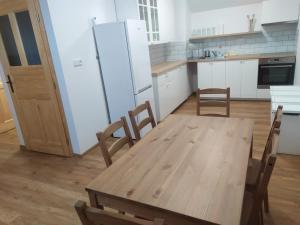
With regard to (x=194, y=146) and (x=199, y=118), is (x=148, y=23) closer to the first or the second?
(x=199, y=118)

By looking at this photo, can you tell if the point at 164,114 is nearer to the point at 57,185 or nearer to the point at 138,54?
the point at 138,54

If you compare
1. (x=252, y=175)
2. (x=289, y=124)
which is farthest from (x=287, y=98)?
(x=252, y=175)

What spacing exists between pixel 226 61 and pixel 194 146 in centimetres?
357

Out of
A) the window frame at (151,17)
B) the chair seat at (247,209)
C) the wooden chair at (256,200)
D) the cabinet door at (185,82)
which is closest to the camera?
the wooden chair at (256,200)

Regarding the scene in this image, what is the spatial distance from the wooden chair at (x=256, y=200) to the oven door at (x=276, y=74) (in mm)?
3524

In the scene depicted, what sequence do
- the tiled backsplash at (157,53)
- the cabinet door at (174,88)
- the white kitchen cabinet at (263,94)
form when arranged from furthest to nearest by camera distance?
the tiled backsplash at (157,53) < the white kitchen cabinet at (263,94) < the cabinet door at (174,88)

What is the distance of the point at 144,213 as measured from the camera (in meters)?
1.08

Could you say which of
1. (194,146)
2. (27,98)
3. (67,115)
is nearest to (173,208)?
(194,146)

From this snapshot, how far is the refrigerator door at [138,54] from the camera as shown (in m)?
3.02

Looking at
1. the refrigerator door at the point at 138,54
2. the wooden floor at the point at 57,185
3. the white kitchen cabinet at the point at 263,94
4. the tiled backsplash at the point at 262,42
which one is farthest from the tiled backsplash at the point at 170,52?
the wooden floor at the point at 57,185

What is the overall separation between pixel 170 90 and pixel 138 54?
1.25m

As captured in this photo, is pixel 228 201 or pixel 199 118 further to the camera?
pixel 199 118

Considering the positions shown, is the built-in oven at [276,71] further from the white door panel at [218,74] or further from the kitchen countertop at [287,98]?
the kitchen countertop at [287,98]

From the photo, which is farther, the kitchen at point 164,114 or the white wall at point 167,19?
the white wall at point 167,19
